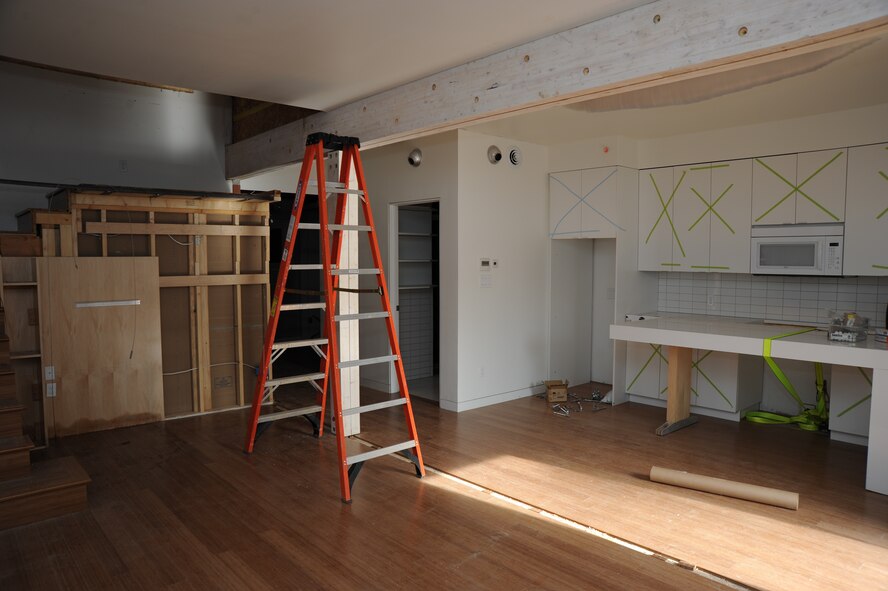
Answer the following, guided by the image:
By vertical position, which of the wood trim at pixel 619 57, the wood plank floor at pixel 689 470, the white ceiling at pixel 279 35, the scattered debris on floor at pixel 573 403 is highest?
the white ceiling at pixel 279 35

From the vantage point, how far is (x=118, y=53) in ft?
12.9

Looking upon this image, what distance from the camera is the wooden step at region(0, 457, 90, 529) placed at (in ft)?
11.3

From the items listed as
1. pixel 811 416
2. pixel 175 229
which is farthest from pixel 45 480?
pixel 811 416

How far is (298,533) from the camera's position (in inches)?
133

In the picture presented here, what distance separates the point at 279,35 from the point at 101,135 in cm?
391

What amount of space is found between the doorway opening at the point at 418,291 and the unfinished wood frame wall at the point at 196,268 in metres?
1.68

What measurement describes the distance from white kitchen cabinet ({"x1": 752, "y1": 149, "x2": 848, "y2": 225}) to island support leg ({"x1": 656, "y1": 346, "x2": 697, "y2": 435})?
1.52m

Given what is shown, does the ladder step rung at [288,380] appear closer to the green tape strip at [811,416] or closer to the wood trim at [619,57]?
the wood trim at [619,57]

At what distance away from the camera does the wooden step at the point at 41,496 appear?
344 centimetres

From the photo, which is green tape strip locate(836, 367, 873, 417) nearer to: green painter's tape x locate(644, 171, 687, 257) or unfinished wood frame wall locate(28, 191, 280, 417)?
green painter's tape x locate(644, 171, 687, 257)

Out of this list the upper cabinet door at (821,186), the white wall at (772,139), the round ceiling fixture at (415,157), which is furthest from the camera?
the round ceiling fixture at (415,157)

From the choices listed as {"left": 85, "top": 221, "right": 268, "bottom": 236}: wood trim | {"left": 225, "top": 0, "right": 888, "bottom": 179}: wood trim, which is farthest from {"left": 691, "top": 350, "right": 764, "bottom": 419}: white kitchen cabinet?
{"left": 85, "top": 221, "right": 268, "bottom": 236}: wood trim

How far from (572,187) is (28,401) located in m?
5.47

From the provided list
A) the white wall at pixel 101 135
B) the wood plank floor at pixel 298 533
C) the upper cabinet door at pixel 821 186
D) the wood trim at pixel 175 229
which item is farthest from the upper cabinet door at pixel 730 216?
the white wall at pixel 101 135
